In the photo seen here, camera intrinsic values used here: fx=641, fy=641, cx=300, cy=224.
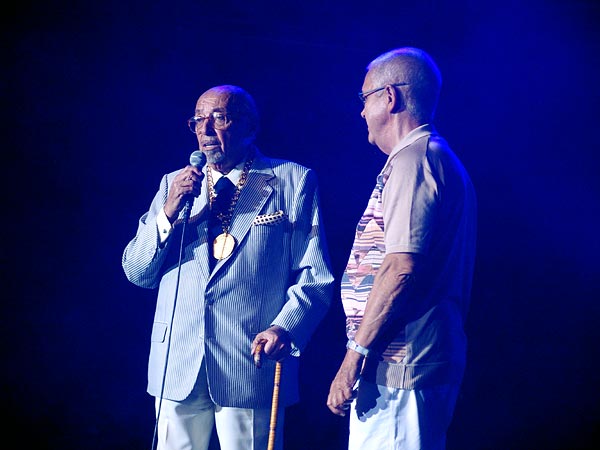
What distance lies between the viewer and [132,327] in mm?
3328

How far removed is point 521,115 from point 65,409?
2792mm

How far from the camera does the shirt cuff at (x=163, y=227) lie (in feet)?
7.61

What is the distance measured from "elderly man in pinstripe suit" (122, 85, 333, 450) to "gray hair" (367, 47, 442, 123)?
0.59 meters

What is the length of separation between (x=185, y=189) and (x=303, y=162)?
1135 millimetres

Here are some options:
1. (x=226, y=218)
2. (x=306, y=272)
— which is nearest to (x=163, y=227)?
(x=226, y=218)

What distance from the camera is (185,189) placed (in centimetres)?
229

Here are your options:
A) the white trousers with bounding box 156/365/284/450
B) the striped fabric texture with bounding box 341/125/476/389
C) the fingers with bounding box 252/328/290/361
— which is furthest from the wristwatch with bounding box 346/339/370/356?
the white trousers with bounding box 156/365/284/450

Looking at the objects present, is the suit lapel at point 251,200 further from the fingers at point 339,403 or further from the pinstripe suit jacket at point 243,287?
the fingers at point 339,403

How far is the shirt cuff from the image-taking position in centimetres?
232

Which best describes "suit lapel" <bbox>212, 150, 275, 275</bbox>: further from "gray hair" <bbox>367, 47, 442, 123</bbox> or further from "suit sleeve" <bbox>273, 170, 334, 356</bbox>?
"gray hair" <bbox>367, 47, 442, 123</bbox>

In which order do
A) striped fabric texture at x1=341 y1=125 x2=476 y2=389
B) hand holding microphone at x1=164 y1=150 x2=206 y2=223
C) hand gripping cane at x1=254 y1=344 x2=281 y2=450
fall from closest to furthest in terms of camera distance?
striped fabric texture at x1=341 y1=125 x2=476 y2=389, hand gripping cane at x1=254 y1=344 x2=281 y2=450, hand holding microphone at x1=164 y1=150 x2=206 y2=223

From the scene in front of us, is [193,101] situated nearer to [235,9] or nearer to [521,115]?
[235,9]

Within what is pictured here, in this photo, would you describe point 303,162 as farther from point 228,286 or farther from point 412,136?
point 412,136

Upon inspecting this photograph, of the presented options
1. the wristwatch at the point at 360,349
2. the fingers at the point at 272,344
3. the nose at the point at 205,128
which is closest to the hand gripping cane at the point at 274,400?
the fingers at the point at 272,344
